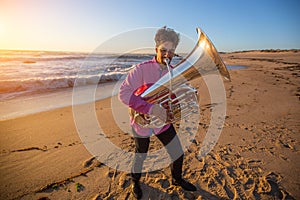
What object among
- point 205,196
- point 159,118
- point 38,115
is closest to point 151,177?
point 205,196

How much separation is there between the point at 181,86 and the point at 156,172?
1.64 m

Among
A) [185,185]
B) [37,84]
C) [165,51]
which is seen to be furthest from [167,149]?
[37,84]

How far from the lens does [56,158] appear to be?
3258mm

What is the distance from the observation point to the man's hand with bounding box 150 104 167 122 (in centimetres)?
192

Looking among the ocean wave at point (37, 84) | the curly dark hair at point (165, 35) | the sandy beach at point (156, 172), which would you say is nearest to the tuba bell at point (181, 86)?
the curly dark hair at point (165, 35)

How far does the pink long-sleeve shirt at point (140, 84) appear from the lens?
194cm

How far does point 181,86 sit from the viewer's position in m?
2.08

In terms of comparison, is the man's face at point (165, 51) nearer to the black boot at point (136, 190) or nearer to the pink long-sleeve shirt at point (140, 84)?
the pink long-sleeve shirt at point (140, 84)

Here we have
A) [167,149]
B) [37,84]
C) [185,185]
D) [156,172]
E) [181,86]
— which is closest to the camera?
[181,86]

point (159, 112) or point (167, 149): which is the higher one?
point (159, 112)

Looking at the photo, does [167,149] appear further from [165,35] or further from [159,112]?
[165,35]

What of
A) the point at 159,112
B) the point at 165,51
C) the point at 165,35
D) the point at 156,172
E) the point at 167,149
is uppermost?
the point at 165,35

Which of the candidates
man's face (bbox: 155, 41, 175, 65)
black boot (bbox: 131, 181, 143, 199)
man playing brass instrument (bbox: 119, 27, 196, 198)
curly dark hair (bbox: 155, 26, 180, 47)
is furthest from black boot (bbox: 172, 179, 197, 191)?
curly dark hair (bbox: 155, 26, 180, 47)

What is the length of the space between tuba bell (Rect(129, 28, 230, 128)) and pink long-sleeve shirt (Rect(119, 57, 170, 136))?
11cm
